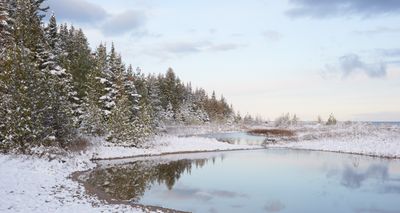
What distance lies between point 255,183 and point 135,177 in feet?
30.4

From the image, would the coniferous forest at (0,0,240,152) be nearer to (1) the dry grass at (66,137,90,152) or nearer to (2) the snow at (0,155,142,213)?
(1) the dry grass at (66,137,90,152)

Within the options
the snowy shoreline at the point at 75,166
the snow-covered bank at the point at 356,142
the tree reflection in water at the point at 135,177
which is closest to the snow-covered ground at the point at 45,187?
the snowy shoreline at the point at 75,166

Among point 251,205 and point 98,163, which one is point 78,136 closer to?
point 98,163

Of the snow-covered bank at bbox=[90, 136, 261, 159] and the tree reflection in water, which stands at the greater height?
the snow-covered bank at bbox=[90, 136, 261, 159]

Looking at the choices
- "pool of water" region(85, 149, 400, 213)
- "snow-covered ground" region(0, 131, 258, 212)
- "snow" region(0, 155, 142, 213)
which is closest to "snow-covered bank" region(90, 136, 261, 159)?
"pool of water" region(85, 149, 400, 213)

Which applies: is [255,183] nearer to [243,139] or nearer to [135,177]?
[135,177]

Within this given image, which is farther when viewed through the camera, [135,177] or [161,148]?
[161,148]

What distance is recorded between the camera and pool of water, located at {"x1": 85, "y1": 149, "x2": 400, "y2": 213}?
69.2ft

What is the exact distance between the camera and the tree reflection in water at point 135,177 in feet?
76.9

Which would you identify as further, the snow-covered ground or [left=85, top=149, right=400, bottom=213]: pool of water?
[left=85, top=149, right=400, bottom=213]: pool of water

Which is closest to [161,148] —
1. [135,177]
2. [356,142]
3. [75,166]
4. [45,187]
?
[75,166]

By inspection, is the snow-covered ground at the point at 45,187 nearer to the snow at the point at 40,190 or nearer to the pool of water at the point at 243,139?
the snow at the point at 40,190

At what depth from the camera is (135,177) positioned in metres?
28.8

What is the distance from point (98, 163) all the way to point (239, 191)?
1632 cm
